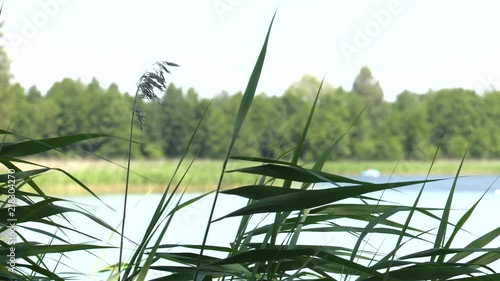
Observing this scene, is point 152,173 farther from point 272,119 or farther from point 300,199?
point 300,199

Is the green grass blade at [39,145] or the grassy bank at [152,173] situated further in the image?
the grassy bank at [152,173]

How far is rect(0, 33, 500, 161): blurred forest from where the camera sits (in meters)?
12.9

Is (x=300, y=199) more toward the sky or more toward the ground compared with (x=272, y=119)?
more toward the ground

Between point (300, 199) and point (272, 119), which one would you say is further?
point (272, 119)

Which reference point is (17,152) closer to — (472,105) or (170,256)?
(170,256)

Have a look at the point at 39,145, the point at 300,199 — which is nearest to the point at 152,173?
the point at 39,145

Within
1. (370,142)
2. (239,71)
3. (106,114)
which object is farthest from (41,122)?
(239,71)

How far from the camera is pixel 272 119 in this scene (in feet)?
46.0

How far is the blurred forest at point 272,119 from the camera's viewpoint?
1290 centimetres

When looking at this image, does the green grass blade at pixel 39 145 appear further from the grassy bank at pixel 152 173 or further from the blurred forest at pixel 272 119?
the blurred forest at pixel 272 119

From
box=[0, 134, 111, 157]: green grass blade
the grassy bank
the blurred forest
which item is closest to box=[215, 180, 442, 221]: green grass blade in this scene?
box=[0, 134, 111, 157]: green grass blade

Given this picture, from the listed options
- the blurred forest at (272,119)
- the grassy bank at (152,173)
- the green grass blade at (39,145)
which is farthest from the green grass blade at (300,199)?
the blurred forest at (272,119)

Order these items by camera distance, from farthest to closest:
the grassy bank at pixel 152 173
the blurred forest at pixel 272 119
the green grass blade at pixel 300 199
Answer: the blurred forest at pixel 272 119, the grassy bank at pixel 152 173, the green grass blade at pixel 300 199

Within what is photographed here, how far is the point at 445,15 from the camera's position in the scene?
2348 cm
